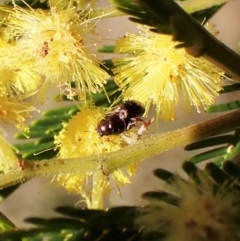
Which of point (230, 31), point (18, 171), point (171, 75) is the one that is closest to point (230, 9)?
point (230, 31)

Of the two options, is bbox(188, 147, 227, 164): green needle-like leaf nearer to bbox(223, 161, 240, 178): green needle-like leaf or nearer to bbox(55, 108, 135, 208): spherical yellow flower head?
bbox(55, 108, 135, 208): spherical yellow flower head

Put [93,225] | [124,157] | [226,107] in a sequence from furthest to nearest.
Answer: [226,107] → [124,157] → [93,225]

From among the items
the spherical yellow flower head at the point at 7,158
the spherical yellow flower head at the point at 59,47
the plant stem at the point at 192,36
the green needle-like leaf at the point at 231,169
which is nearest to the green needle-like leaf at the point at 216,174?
the green needle-like leaf at the point at 231,169

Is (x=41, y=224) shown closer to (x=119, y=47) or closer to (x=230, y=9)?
(x=119, y=47)

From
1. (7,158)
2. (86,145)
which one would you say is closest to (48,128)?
(86,145)

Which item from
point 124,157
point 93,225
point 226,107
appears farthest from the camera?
point 226,107

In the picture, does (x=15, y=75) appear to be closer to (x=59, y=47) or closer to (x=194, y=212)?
(x=59, y=47)
